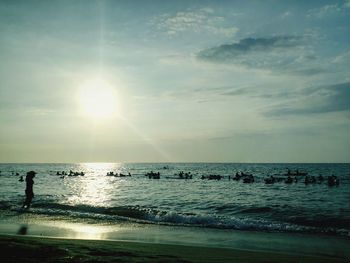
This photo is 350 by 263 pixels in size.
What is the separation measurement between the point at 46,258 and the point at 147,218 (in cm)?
1275

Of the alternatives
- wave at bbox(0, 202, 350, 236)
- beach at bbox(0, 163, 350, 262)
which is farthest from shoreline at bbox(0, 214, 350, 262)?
wave at bbox(0, 202, 350, 236)

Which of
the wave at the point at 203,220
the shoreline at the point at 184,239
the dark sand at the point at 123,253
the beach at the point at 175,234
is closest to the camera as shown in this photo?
the dark sand at the point at 123,253

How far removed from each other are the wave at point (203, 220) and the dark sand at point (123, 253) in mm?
6444

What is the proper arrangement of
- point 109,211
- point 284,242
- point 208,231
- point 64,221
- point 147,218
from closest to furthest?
point 284,242 → point 208,231 → point 64,221 → point 147,218 → point 109,211

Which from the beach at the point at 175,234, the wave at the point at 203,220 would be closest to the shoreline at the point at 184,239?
the beach at the point at 175,234

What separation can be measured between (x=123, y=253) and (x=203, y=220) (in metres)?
10.2

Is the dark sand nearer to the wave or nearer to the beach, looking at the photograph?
the beach

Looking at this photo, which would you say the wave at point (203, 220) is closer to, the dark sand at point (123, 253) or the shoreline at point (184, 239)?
the shoreline at point (184, 239)

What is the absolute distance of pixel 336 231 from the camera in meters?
17.7

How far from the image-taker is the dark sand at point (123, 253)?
1020 cm

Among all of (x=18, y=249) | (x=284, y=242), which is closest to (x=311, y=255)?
(x=284, y=242)

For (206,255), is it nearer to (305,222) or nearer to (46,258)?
(46,258)

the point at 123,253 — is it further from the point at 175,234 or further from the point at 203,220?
the point at 203,220

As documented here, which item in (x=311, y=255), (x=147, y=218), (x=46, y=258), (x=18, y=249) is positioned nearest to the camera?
(x=46, y=258)
